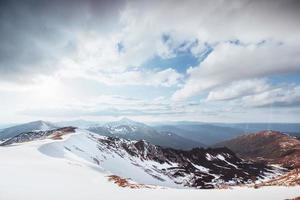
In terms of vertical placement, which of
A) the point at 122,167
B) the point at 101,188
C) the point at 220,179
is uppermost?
the point at 101,188

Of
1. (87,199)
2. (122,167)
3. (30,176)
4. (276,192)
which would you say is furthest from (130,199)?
(122,167)

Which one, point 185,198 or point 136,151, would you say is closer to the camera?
point 185,198

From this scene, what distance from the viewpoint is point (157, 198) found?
2214 centimetres

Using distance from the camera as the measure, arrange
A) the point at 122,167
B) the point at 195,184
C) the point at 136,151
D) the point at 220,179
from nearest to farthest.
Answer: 1. the point at 122,167
2. the point at 195,184
3. the point at 220,179
4. the point at 136,151

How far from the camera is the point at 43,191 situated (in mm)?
24734

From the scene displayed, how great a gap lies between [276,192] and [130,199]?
1299 cm

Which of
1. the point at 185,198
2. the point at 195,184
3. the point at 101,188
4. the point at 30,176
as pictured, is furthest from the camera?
the point at 195,184

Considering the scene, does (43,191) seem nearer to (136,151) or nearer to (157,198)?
(157,198)

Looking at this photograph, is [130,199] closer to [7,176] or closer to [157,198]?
[157,198]

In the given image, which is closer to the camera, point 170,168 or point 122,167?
point 122,167

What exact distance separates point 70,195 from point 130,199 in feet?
19.4

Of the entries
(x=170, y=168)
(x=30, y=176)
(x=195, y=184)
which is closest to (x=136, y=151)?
(x=170, y=168)

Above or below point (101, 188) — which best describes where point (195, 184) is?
below

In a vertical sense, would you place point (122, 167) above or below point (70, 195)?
below
